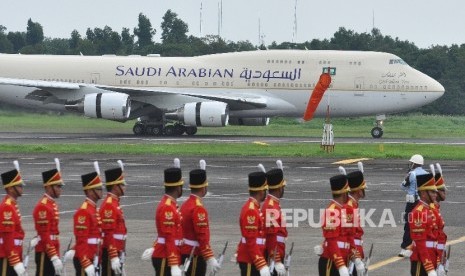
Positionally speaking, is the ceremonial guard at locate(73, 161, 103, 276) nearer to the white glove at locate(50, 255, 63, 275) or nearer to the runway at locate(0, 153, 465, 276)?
the white glove at locate(50, 255, 63, 275)

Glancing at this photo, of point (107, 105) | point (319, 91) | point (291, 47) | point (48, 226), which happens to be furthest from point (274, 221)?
point (291, 47)

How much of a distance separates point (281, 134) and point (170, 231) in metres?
54.4

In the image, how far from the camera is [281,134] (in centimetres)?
7081

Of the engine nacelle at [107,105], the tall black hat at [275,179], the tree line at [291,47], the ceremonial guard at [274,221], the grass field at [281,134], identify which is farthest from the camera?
the tree line at [291,47]

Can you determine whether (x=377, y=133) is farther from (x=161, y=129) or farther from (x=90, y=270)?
(x=90, y=270)

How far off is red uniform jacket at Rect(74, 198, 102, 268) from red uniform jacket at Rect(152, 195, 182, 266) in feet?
3.07

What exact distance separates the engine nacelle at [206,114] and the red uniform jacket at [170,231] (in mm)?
47716

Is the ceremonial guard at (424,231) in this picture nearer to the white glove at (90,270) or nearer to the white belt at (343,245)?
the white belt at (343,245)

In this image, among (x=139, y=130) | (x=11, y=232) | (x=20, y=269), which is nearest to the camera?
(x=20, y=269)

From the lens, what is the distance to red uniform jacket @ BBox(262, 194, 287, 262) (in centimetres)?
1711

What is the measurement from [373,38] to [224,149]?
7547cm

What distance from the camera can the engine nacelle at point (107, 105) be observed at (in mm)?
64438

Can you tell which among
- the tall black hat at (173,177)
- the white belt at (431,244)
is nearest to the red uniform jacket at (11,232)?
the tall black hat at (173,177)

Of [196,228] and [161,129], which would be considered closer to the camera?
[196,228]
